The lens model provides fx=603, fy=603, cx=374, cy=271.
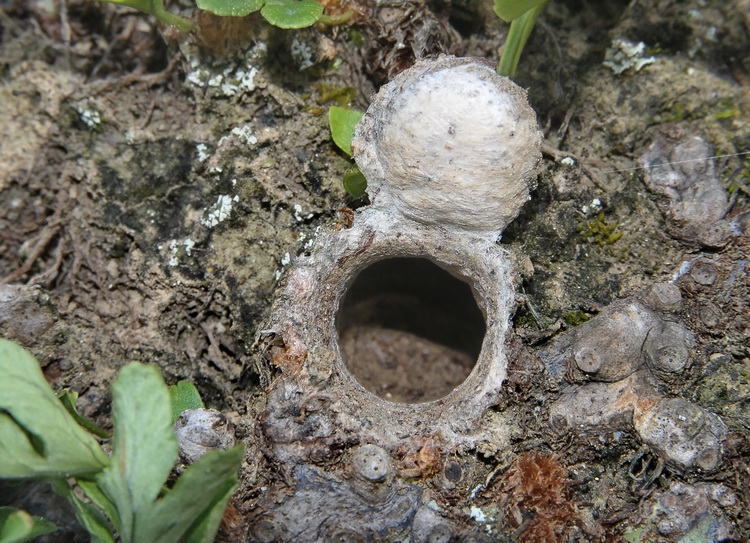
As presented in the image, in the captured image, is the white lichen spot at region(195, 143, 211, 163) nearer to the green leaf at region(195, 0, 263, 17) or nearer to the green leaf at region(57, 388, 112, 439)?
the green leaf at region(195, 0, 263, 17)

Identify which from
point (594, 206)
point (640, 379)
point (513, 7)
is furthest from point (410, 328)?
point (513, 7)

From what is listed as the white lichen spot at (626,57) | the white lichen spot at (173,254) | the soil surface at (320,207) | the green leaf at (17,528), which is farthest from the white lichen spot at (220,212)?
the white lichen spot at (626,57)

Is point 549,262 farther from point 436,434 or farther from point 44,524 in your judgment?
point 44,524

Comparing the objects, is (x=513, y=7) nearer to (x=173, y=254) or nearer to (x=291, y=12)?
(x=291, y=12)

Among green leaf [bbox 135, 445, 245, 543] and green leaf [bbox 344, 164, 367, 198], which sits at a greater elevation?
green leaf [bbox 344, 164, 367, 198]

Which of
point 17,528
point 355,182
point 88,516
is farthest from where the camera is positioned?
point 355,182

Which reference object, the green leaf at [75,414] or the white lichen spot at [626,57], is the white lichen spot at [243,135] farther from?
the white lichen spot at [626,57]

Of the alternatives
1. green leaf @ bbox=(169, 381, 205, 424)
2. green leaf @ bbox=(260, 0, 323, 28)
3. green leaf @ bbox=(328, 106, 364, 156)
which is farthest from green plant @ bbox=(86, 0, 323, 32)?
green leaf @ bbox=(169, 381, 205, 424)
